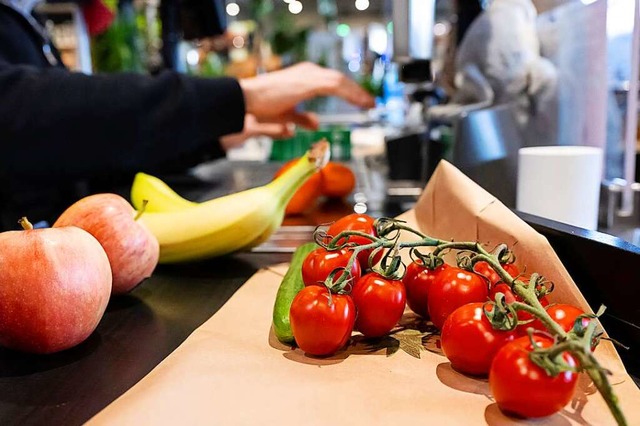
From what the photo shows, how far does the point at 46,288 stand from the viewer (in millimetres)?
639

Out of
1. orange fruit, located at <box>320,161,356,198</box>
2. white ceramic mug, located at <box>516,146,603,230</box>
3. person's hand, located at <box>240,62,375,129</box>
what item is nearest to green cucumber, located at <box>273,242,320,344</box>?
white ceramic mug, located at <box>516,146,603,230</box>

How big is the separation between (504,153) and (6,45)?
1393 mm

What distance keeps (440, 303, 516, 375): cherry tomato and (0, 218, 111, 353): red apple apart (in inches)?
15.8

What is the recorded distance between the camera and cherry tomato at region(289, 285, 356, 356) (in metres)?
0.62

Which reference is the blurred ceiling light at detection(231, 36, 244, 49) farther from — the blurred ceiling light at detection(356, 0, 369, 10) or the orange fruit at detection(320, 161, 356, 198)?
the orange fruit at detection(320, 161, 356, 198)

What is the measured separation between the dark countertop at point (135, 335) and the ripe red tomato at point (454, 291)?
0.47 ft

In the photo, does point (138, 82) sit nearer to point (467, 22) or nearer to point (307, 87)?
point (307, 87)

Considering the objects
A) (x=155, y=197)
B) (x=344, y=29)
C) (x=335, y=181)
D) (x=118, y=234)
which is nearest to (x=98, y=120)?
(x=155, y=197)

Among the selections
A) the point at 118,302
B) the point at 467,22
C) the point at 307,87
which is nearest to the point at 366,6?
the point at 467,22

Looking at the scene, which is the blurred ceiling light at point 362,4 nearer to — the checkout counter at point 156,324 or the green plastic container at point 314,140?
the green plastic container at point 314,140

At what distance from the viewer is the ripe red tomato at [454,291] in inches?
25.5

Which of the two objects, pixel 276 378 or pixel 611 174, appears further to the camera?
pixel 611 174

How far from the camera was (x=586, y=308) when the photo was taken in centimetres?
65

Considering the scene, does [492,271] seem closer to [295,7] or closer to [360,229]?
[360,229]
